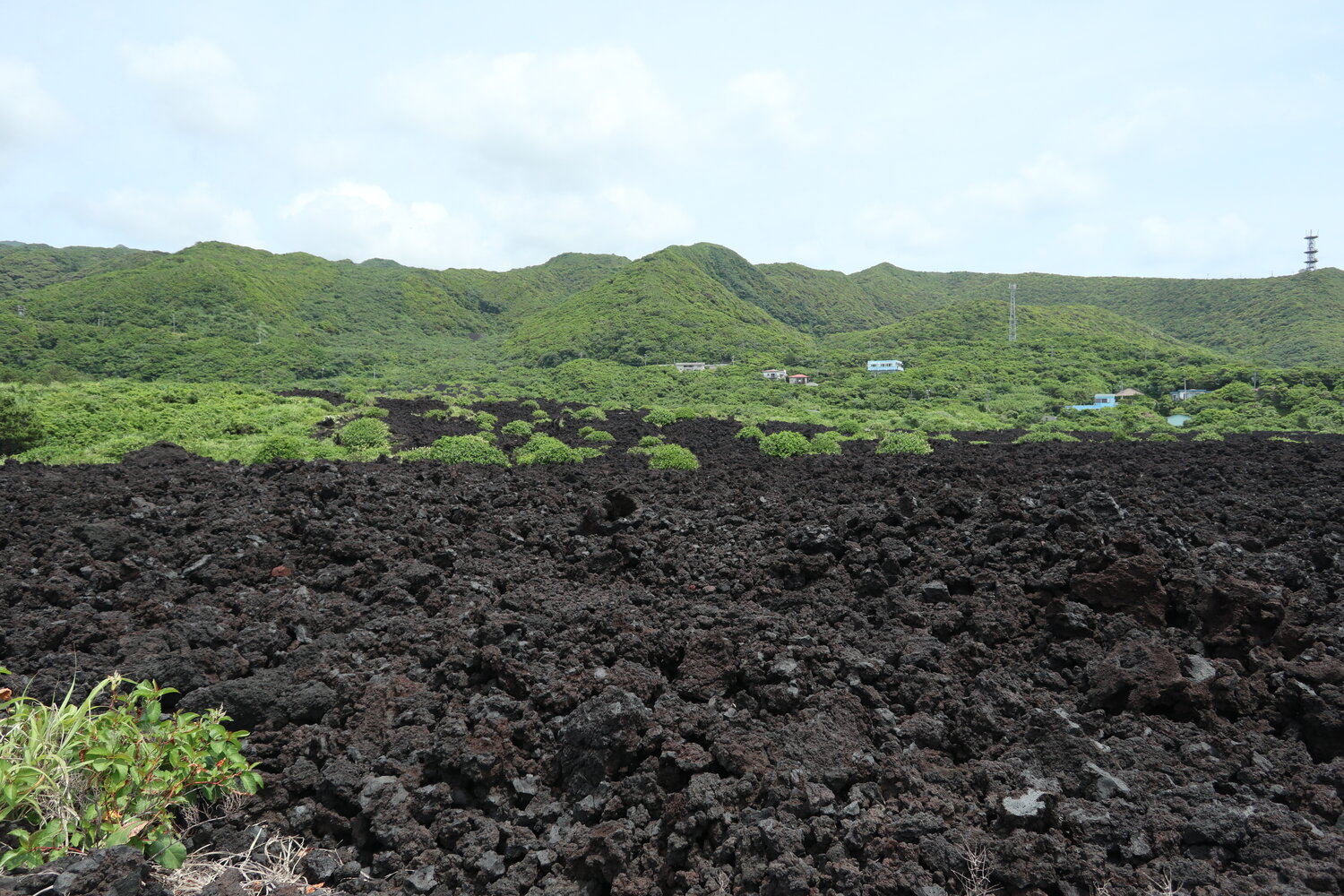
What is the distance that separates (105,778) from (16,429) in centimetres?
1535

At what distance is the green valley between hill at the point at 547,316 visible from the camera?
186 ft

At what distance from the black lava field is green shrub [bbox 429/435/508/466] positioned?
15.9ft

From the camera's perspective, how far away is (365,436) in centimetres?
1495

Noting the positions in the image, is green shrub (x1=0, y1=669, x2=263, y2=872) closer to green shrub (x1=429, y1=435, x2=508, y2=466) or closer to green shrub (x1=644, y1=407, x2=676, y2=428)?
green shrub (x1=429, y1=435, x2=508, y2=466)

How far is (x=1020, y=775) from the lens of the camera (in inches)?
121

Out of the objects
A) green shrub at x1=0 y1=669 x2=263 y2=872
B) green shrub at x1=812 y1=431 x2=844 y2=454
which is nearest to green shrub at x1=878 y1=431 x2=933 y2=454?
green shrub at x1=812 y1=431 x2=844 y2=454

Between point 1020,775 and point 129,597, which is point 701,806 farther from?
point 129,597

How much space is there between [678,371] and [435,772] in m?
49.4

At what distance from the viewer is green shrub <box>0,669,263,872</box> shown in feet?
8.83

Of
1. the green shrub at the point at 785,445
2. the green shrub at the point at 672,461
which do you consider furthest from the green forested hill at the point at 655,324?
the green shrub at the point at 672,461

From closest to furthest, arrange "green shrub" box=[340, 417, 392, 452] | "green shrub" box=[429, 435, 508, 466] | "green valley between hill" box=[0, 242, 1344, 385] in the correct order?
1. "green shrub" box=[429, 435, 508, 466]
2. "green shrub" box=[340, 417, 392, 452]
3. "green valley between hill" box=[0, 242, 1344, 385]

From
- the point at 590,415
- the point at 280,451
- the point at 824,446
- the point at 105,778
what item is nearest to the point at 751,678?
the point at 105,778

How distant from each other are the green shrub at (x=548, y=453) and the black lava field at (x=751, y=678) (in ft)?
16.4

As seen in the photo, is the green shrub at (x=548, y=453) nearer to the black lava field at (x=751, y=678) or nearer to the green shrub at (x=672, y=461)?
the green shrub at (x=672, y=461)
